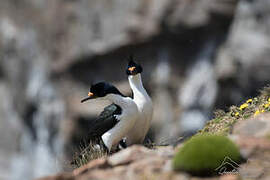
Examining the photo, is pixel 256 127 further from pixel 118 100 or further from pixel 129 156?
pixel 118 100

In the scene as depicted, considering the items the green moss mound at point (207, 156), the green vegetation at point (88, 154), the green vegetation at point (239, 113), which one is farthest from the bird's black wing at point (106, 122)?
the green moss mound at point (207, 156)

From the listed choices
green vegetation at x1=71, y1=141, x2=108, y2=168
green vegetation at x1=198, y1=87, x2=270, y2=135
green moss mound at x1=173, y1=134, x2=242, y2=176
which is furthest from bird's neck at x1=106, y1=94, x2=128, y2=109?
green moss mound at x1=173, y1=134, x2=242, y2=176

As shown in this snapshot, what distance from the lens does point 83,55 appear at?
1528 inches

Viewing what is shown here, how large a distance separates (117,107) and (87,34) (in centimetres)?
2873

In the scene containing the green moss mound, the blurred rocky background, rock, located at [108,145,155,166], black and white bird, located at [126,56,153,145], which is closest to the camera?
the green moss mound

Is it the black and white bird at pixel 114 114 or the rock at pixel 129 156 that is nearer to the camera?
the rock at pixel 129 156

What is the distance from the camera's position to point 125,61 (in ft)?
124

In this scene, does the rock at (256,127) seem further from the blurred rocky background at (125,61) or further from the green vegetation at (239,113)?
the blurred rocky background at (125,61)

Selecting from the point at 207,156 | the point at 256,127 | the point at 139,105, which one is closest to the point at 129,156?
the point at 207,156

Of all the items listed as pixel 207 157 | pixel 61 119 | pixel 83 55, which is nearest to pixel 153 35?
pixel 83 55

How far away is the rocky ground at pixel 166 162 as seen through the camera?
7.72m

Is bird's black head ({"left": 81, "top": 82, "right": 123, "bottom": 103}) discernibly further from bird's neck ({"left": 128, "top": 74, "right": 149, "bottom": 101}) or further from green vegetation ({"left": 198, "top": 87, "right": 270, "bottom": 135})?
green vegetation ({"left": 198, "top": 87, "right": 270, "bottom": 135})

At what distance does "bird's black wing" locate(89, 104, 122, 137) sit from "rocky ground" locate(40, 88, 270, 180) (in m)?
1.93

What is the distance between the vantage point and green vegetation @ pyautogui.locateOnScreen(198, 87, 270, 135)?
483 inches
